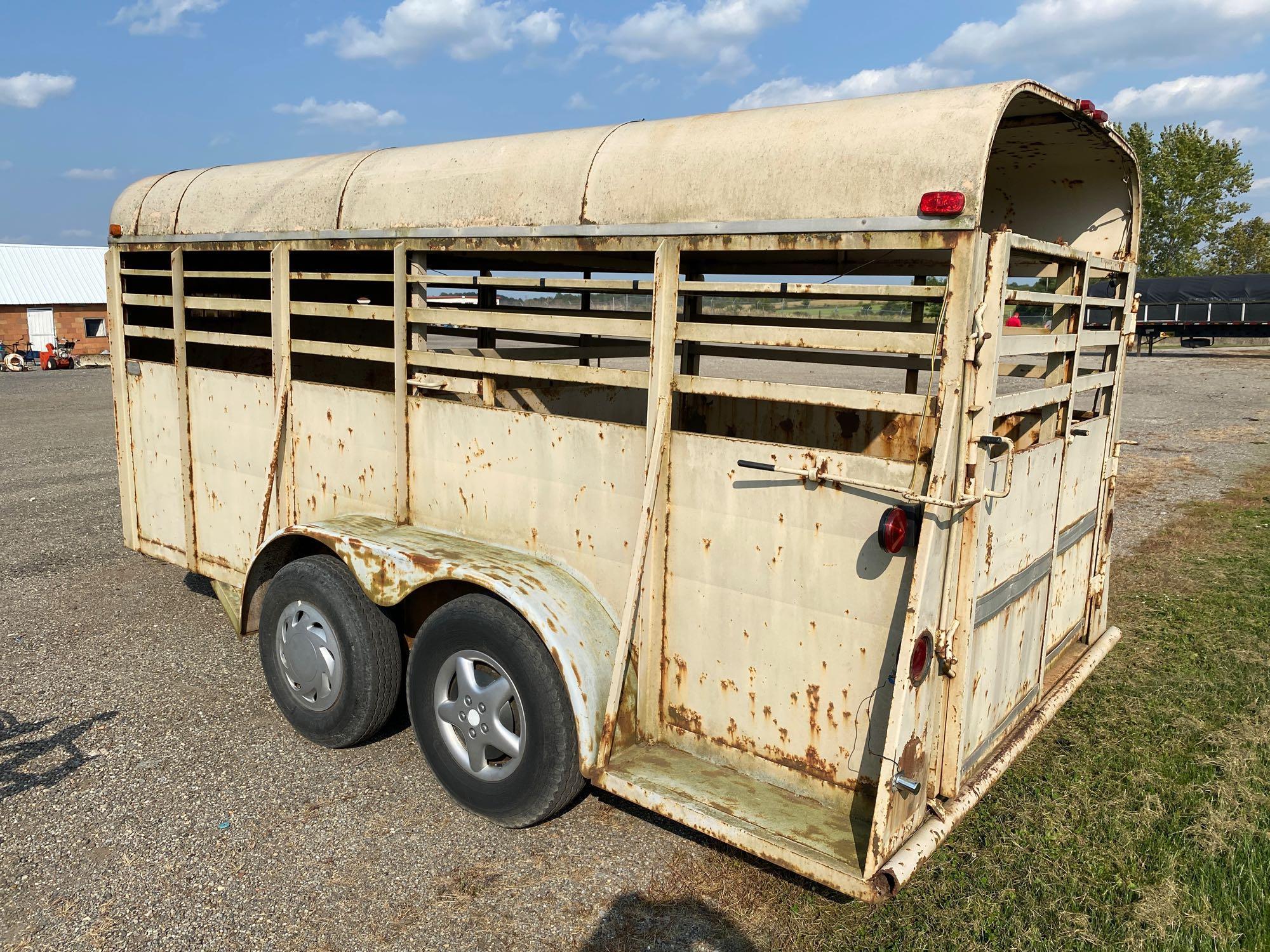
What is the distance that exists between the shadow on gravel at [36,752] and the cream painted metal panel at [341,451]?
1.44m

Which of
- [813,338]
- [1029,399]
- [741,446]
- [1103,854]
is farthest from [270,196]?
[1103,854]

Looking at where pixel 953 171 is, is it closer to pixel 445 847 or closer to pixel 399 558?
pixel 399 558

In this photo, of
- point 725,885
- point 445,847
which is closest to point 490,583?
point 445,847

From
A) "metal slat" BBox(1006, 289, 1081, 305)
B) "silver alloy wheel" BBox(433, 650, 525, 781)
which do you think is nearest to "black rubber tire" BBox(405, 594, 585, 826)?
"silver alloy wheel" BBox(433, 650, 525, 781)

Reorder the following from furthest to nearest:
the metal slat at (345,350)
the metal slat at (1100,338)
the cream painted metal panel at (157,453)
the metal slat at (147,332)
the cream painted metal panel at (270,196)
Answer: the cream painted metal panel at (157,453) < the metal slat at (147,332) < the cream painted metal panel at (270,196) < the metal slat at (345,350) < the metal slat at (1100,338)

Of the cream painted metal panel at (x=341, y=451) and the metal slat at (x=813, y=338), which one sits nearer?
the metal slat at (x=813, y=338)

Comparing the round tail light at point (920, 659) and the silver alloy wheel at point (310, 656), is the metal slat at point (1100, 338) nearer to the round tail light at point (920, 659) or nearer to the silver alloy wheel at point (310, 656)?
the round tail light at point (920, 659)

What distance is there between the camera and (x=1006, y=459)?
3.17 metres

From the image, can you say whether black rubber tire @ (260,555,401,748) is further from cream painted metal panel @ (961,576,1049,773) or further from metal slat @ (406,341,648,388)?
cream painted metal panel @ (961,576,1049,773)

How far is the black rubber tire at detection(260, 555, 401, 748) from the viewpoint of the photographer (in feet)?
13.4

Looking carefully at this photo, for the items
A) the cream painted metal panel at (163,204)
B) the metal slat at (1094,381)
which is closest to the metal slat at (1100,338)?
the metal slat at (1094,381)

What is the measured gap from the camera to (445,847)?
141 inches

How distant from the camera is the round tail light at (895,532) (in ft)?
9.49

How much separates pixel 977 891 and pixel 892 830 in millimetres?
661
